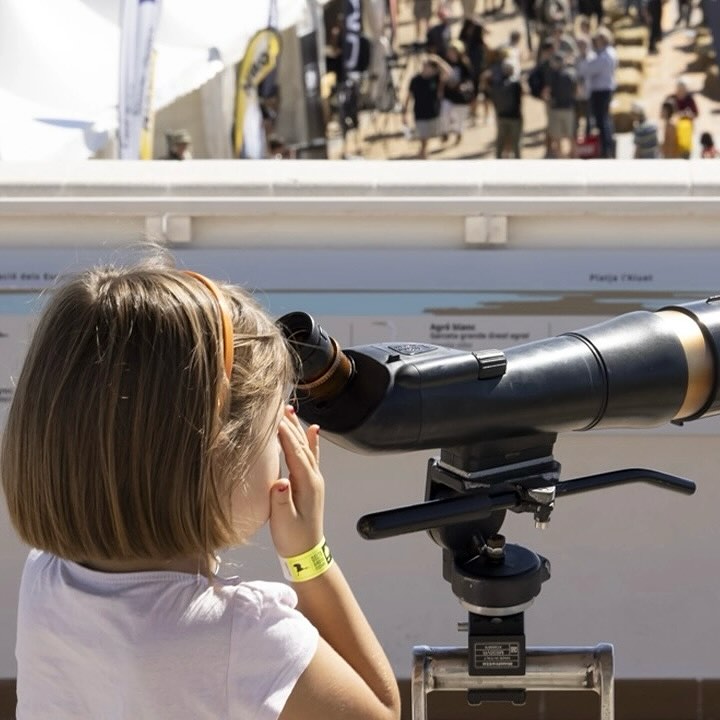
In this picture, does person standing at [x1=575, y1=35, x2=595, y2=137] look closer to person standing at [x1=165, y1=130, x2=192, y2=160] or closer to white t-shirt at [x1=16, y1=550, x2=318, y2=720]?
person standing at [x1=165, y1=130, x2=192, y2=160]

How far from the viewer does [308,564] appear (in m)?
1.65

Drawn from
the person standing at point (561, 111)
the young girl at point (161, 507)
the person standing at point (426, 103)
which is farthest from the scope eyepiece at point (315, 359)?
the person standing at point (426, 103)

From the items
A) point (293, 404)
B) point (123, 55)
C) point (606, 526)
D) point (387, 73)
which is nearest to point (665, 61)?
point (387, 73)

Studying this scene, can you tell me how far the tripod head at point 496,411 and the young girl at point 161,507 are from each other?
198mm

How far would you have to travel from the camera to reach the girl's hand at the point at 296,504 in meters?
1.63

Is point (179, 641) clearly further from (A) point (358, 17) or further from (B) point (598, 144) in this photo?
(A) point (358, 17)

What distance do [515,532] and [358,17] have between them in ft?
65.4

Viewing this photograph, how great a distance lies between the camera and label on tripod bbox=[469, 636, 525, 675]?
190cm

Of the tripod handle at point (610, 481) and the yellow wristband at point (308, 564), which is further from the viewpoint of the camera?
the tripod handle at point (610, 481)

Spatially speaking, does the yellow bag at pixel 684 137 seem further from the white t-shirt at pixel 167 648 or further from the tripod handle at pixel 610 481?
the white t-shirt at pixel 167 648

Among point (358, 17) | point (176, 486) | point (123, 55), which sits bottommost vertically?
point (176, 486)

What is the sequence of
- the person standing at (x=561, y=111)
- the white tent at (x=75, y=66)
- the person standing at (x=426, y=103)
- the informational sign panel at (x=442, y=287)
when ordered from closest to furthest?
the informational sign panel at (x=442, y=287) → the white tent at (x=75, y=66) → the person standing at (x=561, y=111) → the person standing at (x=426, y=103)

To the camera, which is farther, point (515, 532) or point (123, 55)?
point (123, 55)

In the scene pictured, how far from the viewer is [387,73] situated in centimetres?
2444
